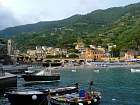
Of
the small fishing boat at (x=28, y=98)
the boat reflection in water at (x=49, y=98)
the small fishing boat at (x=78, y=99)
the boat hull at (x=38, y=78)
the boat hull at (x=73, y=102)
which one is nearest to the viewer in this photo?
the boat hull at (x=73, y=102)

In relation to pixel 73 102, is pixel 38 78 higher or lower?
higher

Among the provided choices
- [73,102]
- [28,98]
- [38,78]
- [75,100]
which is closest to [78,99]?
[75,100]

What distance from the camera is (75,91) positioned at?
64.7 metres

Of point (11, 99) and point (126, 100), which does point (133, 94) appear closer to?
point (126, 100)

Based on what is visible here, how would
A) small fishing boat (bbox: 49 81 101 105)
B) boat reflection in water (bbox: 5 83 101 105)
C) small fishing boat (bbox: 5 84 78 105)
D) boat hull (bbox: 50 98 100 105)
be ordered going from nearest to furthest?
boat hull (bbox: 50 98 100 105)
small fishing boat (bbox: 49 81 101 105)
boat reflection in water (bbox: 5 83 101 105)
small fishing boat (bbox: 5 84 78 105)

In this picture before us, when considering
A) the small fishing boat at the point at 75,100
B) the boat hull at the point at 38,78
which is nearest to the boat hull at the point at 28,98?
the small fishing boat at the point at 75,100

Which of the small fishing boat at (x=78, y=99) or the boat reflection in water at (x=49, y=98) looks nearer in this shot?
the small fishing boat at (x=78, y=99)

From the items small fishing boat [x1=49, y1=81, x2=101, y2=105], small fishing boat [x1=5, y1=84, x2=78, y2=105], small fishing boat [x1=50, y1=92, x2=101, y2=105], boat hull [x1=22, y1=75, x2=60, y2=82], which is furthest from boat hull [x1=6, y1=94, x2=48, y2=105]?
boat hull [x1=22, y1=75, x2=60, y2=82]

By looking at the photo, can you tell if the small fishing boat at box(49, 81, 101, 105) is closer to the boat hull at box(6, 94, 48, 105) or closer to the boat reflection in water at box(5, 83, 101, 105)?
the boat reflection in water at box(5, 83, 101, 105)

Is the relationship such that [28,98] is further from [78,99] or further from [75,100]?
[78,99]

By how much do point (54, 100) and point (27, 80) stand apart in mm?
51844

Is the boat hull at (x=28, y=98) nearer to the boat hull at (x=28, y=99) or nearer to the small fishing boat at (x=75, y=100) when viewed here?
the boat hull at (x=28, y=99)

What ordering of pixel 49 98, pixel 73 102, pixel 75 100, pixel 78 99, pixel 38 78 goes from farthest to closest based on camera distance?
pixel 38 78
pixel 49 98
pixel 78 99
pixel 75 100
pixel 73 102

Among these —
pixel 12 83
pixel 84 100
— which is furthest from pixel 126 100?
pixel 12 83
